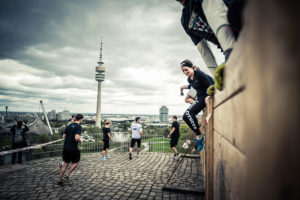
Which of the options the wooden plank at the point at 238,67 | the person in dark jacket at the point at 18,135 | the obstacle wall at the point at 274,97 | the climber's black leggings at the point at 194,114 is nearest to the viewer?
the obstacle wall at the point at 274,97

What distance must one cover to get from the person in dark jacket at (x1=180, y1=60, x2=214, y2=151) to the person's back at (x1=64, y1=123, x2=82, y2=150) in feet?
13.3

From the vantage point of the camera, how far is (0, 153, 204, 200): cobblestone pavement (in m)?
4.76

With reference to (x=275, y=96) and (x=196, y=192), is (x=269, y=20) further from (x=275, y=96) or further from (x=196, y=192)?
(x=196, y=192)

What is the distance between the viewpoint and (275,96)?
43cm

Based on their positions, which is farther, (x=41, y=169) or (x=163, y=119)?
(x=163, y=119)

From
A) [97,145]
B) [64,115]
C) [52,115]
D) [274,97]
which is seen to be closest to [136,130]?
[97,145]

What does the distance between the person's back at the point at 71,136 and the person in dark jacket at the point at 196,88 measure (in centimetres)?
407

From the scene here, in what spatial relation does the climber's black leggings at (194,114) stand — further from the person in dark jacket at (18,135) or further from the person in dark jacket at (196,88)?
the person in dark jacket at (18,135)

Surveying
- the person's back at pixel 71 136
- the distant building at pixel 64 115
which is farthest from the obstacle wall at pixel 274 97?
the distant building at pixel 64 115

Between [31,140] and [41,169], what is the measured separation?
10.9ft

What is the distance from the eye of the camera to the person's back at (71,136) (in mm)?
5492

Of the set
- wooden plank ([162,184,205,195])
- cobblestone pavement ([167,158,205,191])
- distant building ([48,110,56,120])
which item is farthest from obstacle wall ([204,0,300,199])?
distant building ([48,110,56,120])

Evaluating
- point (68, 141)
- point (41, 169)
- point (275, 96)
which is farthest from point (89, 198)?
point (275, 96)

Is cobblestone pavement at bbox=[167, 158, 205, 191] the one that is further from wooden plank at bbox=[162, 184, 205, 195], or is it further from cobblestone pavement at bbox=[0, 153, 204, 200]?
cobblestone pavement at bbox=[0, 153, 204, 200]
